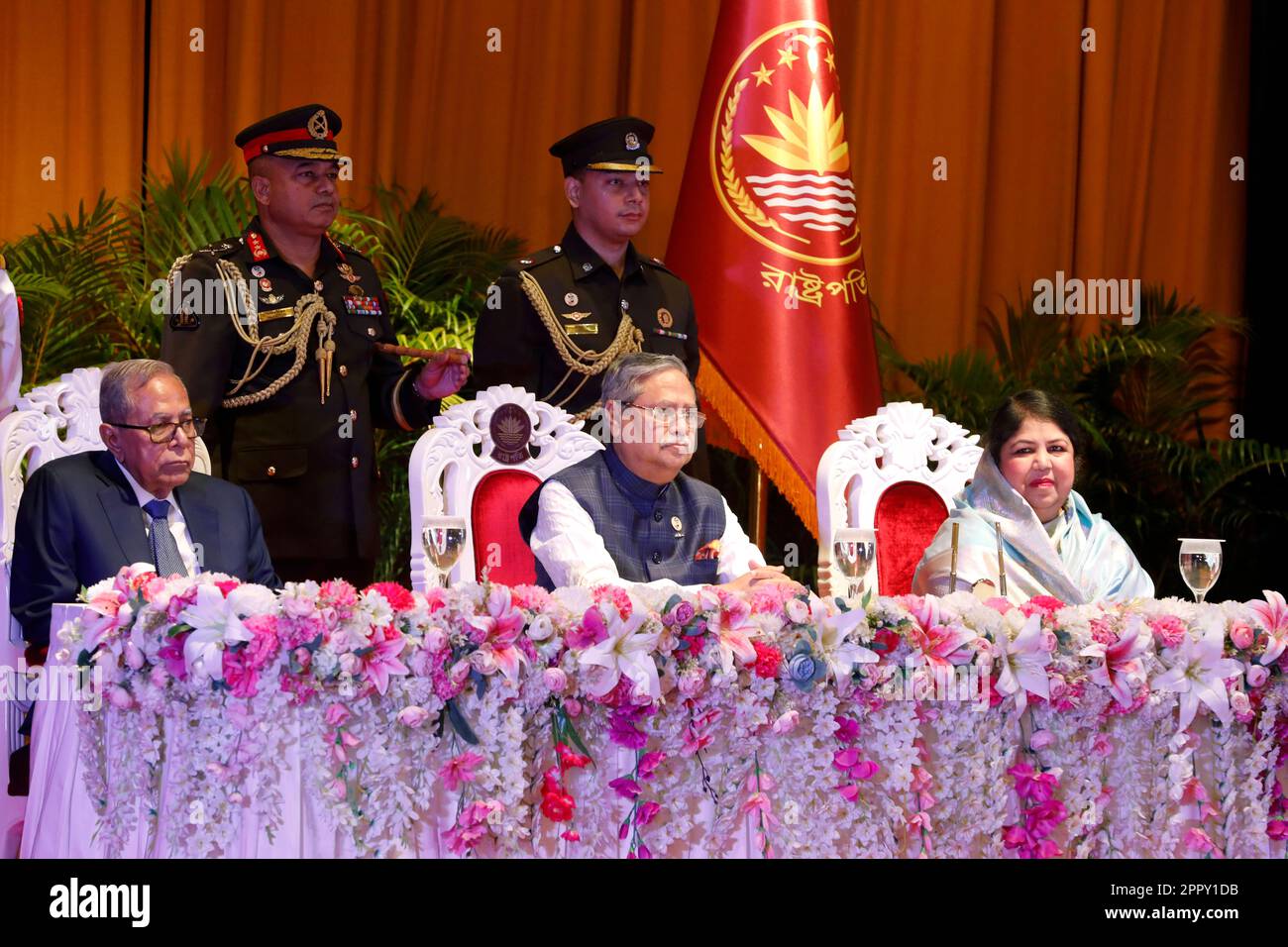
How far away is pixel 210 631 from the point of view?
1.97 meters

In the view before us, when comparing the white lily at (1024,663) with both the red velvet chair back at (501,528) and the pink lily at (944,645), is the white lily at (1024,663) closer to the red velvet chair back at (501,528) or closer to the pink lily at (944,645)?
the pink lily at (944,645)

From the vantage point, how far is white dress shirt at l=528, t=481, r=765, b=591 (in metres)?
2.75

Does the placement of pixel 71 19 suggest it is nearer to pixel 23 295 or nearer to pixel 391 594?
pixel 23 295

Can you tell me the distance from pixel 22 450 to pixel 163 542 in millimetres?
373

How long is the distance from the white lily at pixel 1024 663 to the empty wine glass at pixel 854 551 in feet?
1.34

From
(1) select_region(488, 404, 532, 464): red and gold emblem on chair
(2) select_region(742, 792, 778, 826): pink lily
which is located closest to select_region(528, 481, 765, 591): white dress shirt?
(1) select_region(488, 404, 532, 464): red and gold emblem on chair

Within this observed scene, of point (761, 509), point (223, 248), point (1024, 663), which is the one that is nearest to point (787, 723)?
point (1024, 663)

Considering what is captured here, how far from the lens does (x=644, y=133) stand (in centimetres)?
407

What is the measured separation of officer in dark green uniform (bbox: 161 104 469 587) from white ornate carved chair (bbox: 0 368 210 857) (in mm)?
447

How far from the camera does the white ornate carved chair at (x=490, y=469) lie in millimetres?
3100

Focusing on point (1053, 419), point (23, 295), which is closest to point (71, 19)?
point (23, 295)

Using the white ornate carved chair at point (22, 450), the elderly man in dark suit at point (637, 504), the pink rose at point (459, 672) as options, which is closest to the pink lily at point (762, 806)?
the pink rose at point (459, 672)

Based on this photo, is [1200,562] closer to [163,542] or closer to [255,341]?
[163,542]
